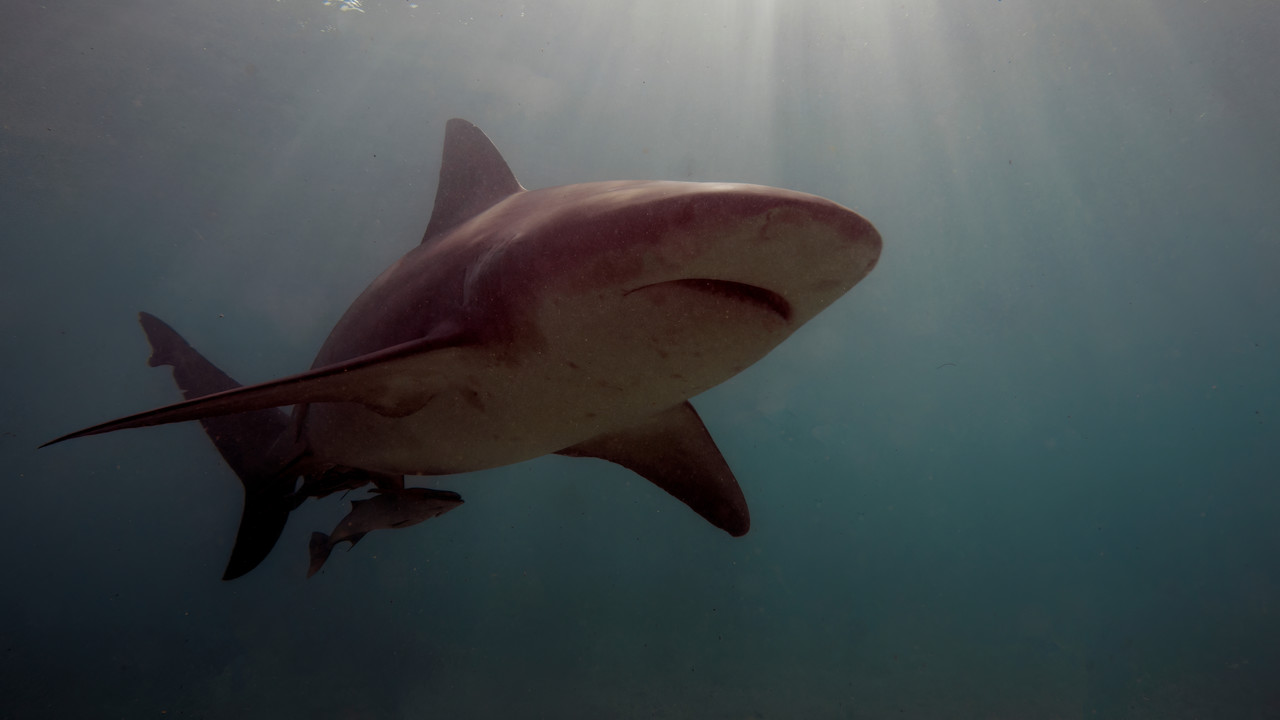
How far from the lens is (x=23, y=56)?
13922 mm

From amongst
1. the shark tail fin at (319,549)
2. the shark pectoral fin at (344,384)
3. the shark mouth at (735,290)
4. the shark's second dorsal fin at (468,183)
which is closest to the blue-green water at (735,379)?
the shark tail fin at (319,549)

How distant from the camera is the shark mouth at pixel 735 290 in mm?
1743

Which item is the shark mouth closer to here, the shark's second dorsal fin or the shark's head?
the shark's head

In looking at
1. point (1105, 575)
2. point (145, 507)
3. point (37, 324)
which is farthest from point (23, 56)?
point (1105, 575)

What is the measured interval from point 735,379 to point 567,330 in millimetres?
21751

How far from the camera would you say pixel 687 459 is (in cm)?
364

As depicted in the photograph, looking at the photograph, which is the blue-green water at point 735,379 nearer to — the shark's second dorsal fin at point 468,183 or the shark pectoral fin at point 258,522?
the shark pectoral fin at point 258,522

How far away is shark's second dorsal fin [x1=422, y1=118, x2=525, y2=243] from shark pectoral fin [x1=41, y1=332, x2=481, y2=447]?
5.41ft

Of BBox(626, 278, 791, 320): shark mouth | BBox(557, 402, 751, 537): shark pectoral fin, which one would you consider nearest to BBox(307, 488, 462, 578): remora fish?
BBox(557, 402, 751, 537): shark pectoral fin

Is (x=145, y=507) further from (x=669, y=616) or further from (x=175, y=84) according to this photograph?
(x=669, y=616)

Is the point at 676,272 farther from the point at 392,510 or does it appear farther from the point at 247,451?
the point at 247,451

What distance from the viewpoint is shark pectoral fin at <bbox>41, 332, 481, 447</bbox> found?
189 centimetres

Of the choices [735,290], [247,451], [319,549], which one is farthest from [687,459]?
[247,451]

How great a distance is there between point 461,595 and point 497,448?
19190mm
